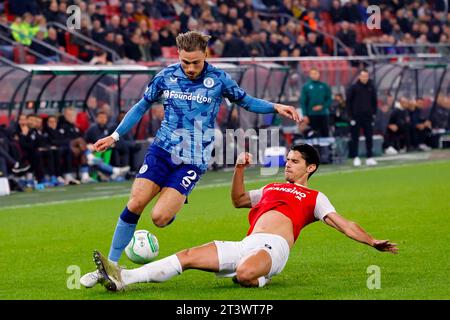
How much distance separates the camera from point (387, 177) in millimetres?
25141

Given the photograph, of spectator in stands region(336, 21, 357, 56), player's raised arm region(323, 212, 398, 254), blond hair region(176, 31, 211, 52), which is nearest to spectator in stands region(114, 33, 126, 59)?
spectator in stands region(336, 21, 357, 56)

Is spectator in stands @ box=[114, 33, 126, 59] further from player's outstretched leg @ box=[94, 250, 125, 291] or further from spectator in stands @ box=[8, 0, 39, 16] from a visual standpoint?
player's outstretched leg @ box=[94, 250, 125, 291]

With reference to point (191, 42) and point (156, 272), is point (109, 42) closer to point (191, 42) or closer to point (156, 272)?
point (191, 42)

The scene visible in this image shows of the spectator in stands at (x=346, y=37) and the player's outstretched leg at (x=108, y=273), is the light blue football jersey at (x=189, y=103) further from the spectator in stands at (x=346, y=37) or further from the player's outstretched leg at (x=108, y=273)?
the spectator in stands at (x=346, y=37)

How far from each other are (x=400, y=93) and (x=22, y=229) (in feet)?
62.6

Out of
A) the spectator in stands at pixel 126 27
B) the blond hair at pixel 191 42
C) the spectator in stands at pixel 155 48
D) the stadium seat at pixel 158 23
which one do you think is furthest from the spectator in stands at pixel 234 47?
the blond hair at pixel 191 42

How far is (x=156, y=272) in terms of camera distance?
35.5ft

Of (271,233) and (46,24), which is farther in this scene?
(46,24)

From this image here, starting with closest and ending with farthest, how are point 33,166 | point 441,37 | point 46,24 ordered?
point 33,166, point 46,24, point 441,37

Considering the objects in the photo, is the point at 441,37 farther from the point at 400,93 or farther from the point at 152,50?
the point at 152,50

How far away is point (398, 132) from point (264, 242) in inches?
891

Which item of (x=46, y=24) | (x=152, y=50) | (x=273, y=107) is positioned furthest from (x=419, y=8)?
(x=273, y=107)

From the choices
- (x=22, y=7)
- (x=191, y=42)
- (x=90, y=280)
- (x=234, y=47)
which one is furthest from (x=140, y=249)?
(x=234, y=47)

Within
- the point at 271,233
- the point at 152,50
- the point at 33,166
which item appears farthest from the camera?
the point at 152,50
